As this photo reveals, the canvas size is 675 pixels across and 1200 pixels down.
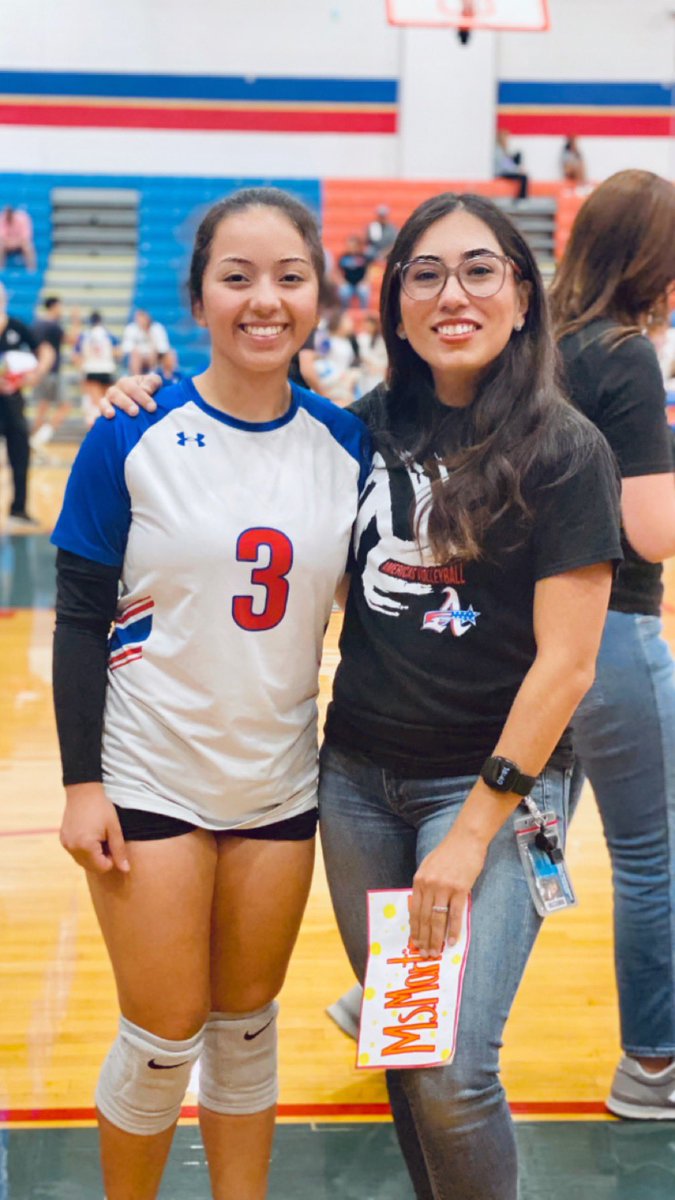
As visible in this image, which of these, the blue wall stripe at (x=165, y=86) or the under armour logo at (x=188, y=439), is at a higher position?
the blue wall stripe at (x=165, y=86)

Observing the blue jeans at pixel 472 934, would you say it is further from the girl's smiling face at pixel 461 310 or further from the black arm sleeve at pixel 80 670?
the girl's smiling face at pixel 461 310

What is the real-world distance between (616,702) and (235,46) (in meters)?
17.5

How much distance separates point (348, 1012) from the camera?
9.09 ft

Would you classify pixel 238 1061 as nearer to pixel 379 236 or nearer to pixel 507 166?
pixel 379 236

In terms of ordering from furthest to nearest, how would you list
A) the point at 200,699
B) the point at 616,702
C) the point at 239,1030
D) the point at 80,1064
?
the point at 80,1064 → the point at 616,702 → the point at 239,1030 → the point at 200,699

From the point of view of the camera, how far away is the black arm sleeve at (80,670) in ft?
5.71

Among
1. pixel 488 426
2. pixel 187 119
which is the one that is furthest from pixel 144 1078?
pixel 187 119

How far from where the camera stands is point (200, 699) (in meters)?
1.74

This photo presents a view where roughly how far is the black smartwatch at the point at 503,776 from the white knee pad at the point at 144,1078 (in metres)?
0.53

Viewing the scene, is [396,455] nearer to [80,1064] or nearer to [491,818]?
[491,818]

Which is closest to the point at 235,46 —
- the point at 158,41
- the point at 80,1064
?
the point at 158,41

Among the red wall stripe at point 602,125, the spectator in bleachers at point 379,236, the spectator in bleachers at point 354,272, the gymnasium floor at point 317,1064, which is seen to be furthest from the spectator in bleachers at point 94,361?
the gymnasium floor at point 317,1064

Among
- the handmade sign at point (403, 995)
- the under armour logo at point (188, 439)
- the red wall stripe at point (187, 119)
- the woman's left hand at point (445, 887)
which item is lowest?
the handmade sign at point (403, 995)

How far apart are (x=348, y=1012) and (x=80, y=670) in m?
1.30
